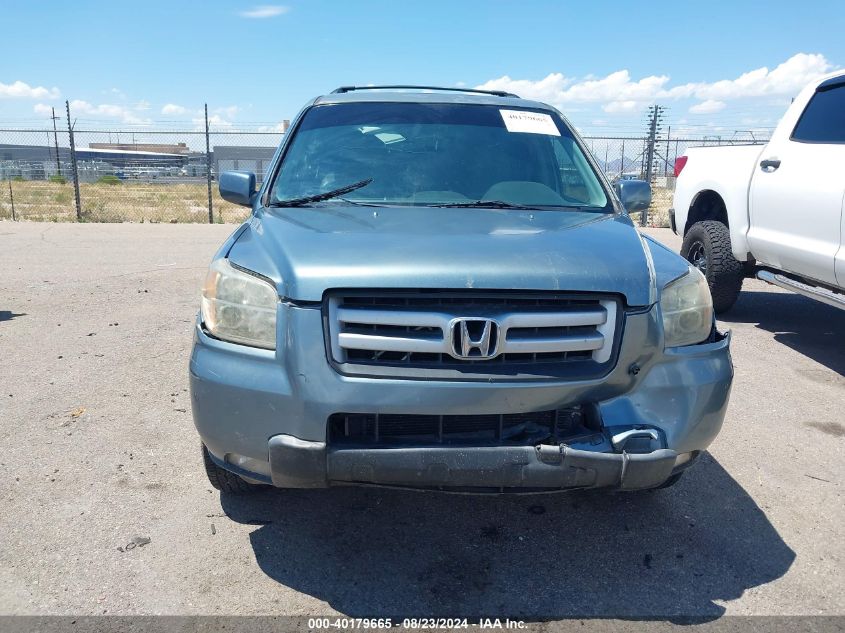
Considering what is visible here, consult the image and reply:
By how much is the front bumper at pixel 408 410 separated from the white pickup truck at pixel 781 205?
328cm

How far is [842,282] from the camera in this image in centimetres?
503

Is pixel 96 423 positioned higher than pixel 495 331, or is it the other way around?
pixel 495 331

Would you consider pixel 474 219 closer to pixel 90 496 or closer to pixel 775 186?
pixel 90 496

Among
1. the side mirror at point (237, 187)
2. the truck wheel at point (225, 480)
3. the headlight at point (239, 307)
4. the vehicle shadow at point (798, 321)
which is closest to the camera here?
the headlight at point (239, 307)

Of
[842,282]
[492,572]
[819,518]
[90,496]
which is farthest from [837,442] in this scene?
[90,496]

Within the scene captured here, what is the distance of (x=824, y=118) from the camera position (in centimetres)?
551

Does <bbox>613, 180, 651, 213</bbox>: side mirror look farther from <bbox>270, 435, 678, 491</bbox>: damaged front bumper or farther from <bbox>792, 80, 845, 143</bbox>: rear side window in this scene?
<bbox>792, 80, 845, 143</bbox>: rear side window

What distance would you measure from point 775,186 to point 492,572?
451 centimetres

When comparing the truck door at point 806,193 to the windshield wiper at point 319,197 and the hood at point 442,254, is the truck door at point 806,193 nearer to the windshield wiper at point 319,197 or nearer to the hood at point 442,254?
the hood at point 442,254

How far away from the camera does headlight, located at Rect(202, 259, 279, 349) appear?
8.14 ft

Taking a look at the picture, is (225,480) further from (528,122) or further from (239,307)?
(528,122)

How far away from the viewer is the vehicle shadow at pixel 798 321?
590 cm

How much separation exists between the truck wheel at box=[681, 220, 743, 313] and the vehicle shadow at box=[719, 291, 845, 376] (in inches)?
16.5

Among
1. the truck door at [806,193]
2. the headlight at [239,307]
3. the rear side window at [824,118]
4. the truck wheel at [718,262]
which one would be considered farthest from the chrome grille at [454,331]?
the truck wheel at [718,262]
